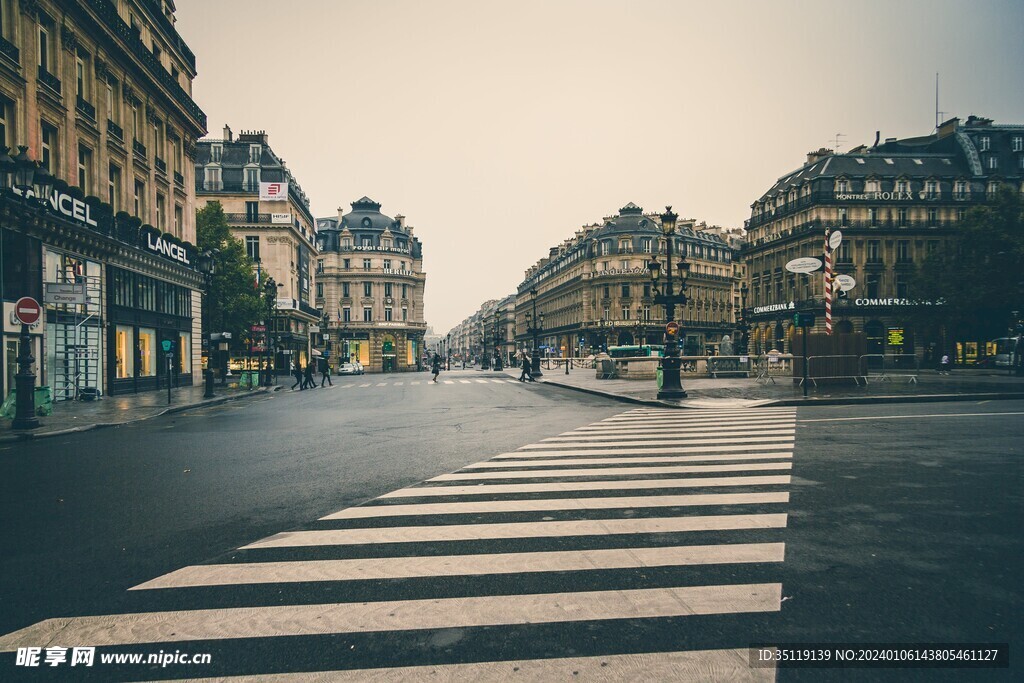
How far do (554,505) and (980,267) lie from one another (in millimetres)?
54210

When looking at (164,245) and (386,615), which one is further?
(164,245)

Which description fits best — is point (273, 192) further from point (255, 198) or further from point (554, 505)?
point (554, 505)

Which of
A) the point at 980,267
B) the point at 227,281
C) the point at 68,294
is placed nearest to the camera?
the point at 68,294

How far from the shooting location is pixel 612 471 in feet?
25.3

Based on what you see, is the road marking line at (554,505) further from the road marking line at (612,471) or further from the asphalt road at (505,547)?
the road marking line at (612,471)

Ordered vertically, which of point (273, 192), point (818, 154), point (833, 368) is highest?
point (818, 154)

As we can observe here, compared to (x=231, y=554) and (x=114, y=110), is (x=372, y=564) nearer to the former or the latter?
(x=231, y=554)

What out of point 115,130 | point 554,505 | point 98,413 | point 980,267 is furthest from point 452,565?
point 980,267

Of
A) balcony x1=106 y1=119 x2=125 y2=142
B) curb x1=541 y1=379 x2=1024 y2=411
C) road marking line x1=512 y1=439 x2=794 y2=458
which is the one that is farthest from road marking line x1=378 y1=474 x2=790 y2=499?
balcony x1=106 y1=119 x2=125 y2=142

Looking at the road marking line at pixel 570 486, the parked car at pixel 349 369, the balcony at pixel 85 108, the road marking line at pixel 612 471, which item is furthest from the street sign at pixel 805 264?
the parked car at pixel 349 369

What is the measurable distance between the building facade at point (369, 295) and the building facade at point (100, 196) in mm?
47562

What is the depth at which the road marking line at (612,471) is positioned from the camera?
7.50 m

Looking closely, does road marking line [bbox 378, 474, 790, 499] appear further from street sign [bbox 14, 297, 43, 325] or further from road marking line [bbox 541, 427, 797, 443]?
street sign [bbox 14, 297, 43, 325]

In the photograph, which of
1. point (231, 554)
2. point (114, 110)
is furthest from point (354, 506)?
point (114, 110)
